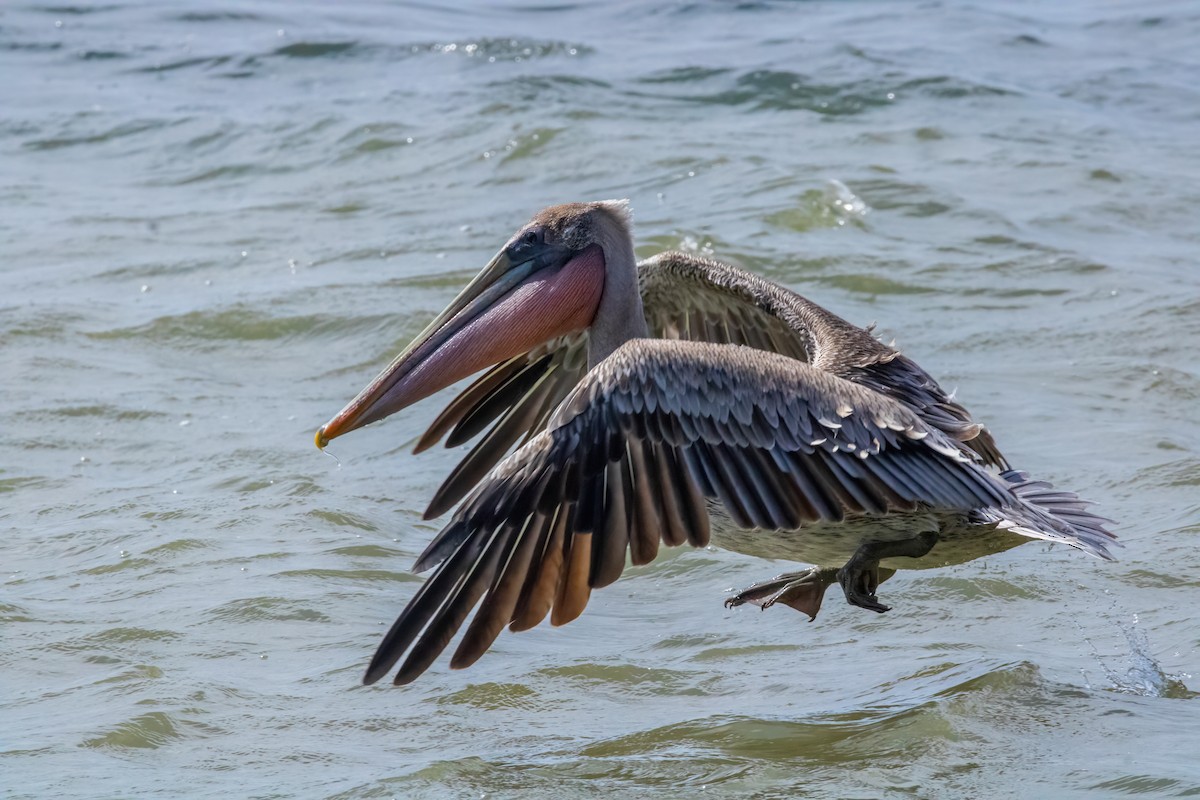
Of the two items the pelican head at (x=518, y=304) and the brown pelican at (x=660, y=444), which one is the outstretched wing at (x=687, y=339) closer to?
the brown pelican at (x=660, y=444)

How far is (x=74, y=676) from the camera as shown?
17.2ft

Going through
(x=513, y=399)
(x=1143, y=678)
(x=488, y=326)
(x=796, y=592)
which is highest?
(x=488, y=326)

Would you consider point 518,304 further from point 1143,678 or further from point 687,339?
point 1143,678

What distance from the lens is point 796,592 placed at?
5539 millimetres

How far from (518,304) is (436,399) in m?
2.62

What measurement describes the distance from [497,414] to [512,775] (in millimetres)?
1765

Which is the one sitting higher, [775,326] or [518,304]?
[518,304]

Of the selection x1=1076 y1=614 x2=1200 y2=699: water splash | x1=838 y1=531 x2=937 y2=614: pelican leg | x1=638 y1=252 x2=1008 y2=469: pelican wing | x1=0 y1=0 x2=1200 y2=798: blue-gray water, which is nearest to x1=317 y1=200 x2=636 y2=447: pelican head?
x1=638 y1=252 x2=1008 y2=469: pelican wing

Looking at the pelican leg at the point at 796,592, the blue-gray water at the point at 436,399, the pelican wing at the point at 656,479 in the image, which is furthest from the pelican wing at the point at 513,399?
the pelican wing at the point at 656,479

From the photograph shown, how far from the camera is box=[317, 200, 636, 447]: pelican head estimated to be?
515 cm

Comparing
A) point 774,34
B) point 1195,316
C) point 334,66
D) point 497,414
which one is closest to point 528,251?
point 497,414

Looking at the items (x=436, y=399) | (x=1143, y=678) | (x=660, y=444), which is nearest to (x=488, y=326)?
(x=660, y=444)

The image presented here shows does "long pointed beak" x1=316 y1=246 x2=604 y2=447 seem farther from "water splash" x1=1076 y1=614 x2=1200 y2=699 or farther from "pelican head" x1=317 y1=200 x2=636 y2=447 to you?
"water splash" x1=1076 y1=614 x2=1200 y2=699

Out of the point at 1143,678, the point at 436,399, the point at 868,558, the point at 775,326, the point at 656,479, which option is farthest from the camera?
the point at 436,399
